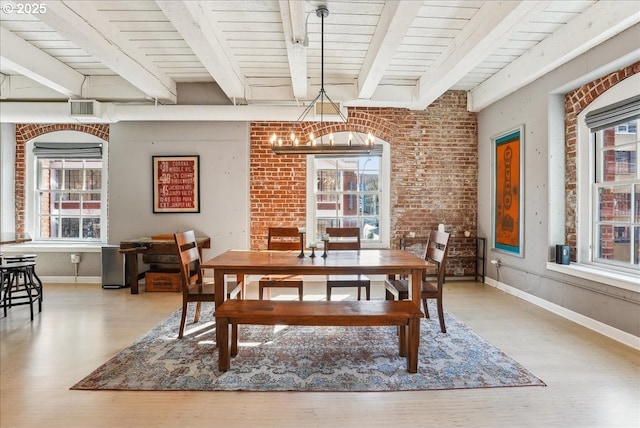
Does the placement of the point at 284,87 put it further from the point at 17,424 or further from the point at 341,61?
the point at 17,424

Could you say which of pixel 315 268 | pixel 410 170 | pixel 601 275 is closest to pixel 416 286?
pixel 315 268

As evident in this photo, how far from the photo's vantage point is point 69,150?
5.79 meters

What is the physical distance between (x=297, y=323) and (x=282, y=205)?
3362mm

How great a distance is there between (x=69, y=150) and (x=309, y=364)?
555 centimetres

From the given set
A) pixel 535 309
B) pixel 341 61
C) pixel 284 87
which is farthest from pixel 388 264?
pixel 284 87

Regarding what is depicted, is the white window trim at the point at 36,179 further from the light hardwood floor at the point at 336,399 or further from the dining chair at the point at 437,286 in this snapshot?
the dining chair at the point at 437,286

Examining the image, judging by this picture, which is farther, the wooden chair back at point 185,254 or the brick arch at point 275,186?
the brick arch at point 275,186

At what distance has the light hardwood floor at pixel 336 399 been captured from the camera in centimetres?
209

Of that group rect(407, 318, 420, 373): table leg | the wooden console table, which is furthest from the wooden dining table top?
the wooden console table

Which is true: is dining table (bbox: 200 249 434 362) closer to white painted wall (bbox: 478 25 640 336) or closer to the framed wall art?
white painted wall (bbox: 478 25 640 336)

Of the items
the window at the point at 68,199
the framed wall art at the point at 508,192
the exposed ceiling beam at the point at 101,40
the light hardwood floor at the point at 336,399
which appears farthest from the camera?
the window at the point at 68,199

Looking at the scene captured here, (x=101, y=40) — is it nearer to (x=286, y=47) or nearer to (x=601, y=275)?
(x=286, y=47)

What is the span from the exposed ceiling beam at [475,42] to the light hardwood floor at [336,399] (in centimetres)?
286

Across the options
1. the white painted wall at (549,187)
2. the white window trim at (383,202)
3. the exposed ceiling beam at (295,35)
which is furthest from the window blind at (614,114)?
the exposed ceiling beam at (295,35)
